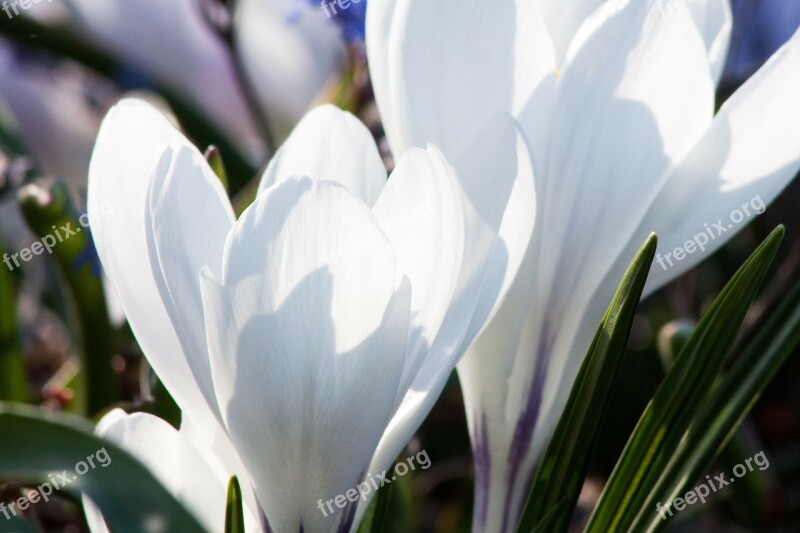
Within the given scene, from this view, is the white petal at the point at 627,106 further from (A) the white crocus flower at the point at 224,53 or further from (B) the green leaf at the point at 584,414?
(A) the white crocus flower at the point at 224,53

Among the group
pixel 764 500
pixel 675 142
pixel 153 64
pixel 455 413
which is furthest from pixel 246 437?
pixel 153 64

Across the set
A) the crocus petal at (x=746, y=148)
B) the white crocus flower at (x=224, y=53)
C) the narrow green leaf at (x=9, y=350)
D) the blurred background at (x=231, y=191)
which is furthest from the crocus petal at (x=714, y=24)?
the white crocus flower at (x=224, y=53)

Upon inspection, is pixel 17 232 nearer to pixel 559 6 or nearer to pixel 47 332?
pixel 47 332

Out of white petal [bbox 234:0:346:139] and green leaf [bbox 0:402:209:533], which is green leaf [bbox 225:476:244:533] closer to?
green leaf [bbox 0:402:209:533]

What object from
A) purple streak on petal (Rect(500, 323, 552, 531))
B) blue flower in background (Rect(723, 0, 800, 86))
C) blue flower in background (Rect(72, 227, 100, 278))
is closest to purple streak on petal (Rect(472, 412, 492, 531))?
purple streak on petal (Rect(500, 323, 552, 531))

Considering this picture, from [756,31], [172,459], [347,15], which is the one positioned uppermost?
[347,15]

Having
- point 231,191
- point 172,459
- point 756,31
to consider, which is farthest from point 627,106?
point 756,31

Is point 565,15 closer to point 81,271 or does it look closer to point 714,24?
point 714,24
